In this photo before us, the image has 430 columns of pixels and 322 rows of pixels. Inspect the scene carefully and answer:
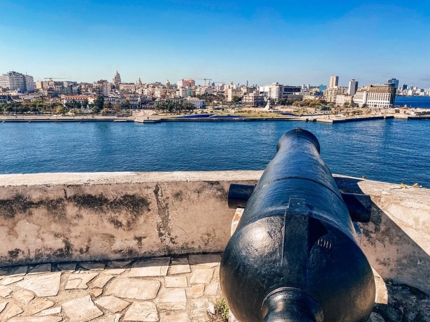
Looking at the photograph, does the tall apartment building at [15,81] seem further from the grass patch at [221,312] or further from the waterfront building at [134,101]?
the grass patch at [221,312]

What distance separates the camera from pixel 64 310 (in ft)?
6.64

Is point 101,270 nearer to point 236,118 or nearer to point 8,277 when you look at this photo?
point 8,277

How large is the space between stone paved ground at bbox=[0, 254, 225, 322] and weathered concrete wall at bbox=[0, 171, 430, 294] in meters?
0.13

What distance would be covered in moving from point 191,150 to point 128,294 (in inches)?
1380

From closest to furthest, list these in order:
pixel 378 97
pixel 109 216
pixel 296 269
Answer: pixel 296 269
pixel 109 216
pixel 378 97

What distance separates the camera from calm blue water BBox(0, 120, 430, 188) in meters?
29.6

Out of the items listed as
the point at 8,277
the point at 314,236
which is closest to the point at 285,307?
the point at 314,236

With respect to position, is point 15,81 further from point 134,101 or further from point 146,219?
point 146,219

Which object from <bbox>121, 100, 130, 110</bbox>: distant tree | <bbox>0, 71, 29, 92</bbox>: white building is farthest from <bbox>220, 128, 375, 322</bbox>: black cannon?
<bbox>0, 71, 29, 92</bbox>: white building

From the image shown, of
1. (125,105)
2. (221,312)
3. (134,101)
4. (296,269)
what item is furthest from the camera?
(134,101)

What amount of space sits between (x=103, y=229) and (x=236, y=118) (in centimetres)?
6722

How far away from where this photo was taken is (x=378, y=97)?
116 metres

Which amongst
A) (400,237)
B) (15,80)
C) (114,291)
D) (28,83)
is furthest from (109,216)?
(28,83)

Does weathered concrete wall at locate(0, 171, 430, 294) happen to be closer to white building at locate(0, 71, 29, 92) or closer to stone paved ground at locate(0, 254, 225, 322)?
stone paved ground at locate(0, 254, 225, 322)
